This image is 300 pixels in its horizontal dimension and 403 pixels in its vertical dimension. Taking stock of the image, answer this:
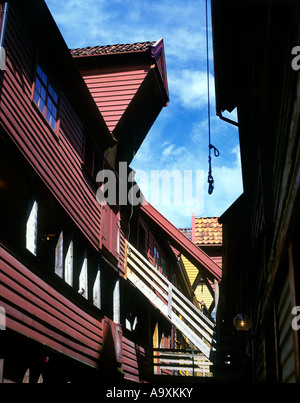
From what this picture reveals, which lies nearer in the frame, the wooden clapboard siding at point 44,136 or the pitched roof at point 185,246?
the wooden clapboard siding at point 44,136

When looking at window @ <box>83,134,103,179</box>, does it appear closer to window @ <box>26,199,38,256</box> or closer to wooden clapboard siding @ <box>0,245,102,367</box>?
wooden clapboard siding @ <box>0,245,102,367</box>

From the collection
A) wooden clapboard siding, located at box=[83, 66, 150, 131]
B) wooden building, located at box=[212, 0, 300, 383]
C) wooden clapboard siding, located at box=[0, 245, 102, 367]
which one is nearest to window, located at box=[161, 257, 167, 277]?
wooden clapboard siding, located at box=[83, 66, 150, 131]

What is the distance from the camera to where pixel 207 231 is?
26.0 m

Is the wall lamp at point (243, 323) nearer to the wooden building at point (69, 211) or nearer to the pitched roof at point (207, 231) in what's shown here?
the wooden building at point (69, 211)

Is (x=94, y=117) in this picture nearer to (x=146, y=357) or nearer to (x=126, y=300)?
(x=126, y=300)

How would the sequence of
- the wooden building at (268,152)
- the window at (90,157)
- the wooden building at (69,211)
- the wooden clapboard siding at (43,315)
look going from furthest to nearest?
the window at (90,157), the wooden building at (69,211), the wooden clapboard siding at (43,315), the wooden building at (268,152)

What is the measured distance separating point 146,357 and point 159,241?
5.90 metres

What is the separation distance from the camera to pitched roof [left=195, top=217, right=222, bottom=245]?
25375mm

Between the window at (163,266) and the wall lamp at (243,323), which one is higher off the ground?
the window at (163,266)

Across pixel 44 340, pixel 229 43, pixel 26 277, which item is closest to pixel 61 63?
pixel 229 43

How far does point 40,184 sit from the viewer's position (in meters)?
7.80

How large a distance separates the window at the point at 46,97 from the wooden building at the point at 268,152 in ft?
10.2

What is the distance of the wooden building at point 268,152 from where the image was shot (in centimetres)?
331

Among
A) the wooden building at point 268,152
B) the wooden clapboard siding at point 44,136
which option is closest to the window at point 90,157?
the wooden clapboard siding at point 44,136
